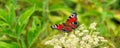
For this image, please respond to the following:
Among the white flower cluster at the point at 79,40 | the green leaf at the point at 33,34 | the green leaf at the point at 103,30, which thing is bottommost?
the white flower cluster at the point at 79,40

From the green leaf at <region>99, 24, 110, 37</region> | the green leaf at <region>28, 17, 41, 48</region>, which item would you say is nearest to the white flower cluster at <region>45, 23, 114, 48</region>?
the green leaf at <region>28, 17, 41, 48</region>

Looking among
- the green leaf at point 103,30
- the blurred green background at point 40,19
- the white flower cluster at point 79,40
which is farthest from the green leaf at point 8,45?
the green leaf at point 103,30

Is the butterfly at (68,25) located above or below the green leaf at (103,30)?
below

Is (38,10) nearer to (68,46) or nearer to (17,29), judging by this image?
(17,29)

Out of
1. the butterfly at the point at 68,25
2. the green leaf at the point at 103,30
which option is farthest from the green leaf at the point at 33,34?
the green leaf at the point at 103,30

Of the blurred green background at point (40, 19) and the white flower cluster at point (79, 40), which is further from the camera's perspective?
the blurred green background at point (40, 19)

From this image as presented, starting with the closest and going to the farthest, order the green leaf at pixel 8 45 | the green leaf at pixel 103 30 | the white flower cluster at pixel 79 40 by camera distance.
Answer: the white flower cluster at pixel 79 40, the green leaf at pixel 8 45, the green leaf at pixel 103 30

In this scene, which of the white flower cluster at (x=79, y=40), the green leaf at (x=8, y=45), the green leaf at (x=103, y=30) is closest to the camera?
the white flower cluster at (x=79, y=40)

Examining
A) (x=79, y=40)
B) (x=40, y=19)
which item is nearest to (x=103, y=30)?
(x=40, y=19)

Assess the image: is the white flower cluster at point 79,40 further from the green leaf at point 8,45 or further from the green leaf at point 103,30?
the green leaf at point 103,30
